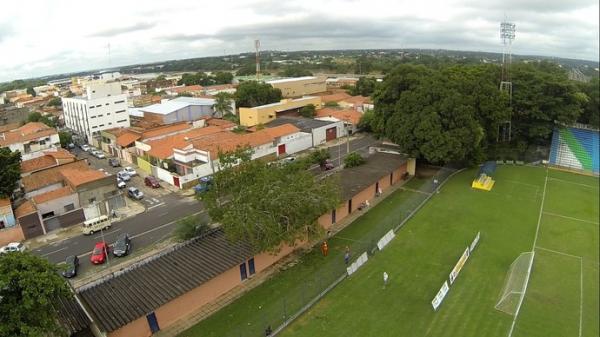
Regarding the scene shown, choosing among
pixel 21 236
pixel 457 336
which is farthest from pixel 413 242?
pixel 21 236

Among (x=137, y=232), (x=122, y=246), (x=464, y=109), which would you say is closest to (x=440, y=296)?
(x=122, y=246)

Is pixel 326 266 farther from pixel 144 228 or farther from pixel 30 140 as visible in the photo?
pixel 30 140

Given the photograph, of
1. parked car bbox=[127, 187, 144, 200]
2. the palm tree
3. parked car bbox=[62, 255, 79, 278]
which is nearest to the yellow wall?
the palm tree

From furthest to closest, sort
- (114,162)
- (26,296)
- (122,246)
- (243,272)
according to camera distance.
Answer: (114,162) → (122,246) → (243,272) → (26,296)

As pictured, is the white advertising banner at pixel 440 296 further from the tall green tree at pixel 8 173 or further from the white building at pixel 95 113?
the white building at pixel 95 113

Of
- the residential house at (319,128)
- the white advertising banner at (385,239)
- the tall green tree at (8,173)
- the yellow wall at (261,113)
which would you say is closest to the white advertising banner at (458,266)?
the white advertising banner at (385,239)

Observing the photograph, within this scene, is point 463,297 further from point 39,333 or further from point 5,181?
point 5,181

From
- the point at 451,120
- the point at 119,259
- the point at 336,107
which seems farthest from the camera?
the point at 336,107
